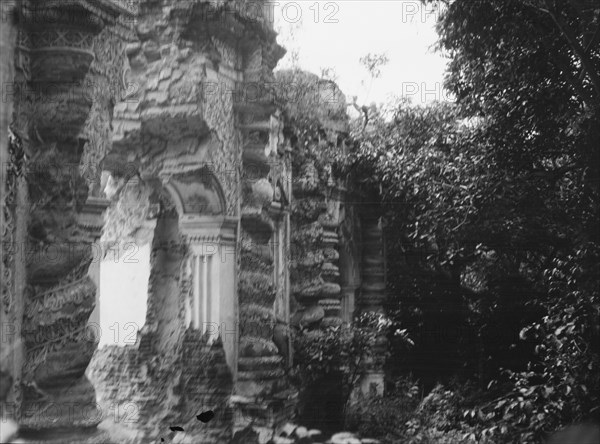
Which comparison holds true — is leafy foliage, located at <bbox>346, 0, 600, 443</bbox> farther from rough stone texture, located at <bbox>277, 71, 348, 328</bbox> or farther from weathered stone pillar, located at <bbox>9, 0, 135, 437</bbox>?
weathered stone pillar, located at <bbox>9, 0, 135, 437</bbox>

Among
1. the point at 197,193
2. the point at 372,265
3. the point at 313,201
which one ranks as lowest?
the point at 372,265

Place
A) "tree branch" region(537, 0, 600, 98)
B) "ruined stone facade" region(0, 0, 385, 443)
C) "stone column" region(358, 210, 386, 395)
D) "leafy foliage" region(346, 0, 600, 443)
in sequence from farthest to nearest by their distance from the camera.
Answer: "stone column" region(358, 210, 386, 395)
"ruined stone facade" region(0, 0, 385, 443)
"leafy foliage" region(346, 0, 600, 443)
"tree branch" region(537, 0, 600, 98)

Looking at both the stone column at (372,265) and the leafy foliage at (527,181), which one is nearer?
the leafy foliage at (527,181)

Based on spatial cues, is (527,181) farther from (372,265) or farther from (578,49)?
(372,265)

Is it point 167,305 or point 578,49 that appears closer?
point 578,49

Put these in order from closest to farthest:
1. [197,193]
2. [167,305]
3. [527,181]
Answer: [527,181] → [197,193] → [167,305]

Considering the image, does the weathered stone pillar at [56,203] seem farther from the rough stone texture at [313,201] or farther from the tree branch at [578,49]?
the rough stone texture at [313,201]

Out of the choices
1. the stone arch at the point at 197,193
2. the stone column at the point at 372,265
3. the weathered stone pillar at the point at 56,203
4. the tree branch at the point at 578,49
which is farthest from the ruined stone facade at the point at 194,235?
the stone column at the point at 372,265

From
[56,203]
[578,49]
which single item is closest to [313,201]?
[578,49]

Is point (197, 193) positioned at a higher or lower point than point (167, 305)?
higher

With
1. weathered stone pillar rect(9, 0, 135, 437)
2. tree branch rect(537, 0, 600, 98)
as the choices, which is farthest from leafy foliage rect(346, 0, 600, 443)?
weathered stone pillar rect(9, 0, 135, 437)

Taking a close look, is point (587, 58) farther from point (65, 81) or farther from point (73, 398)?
point (73, 398)

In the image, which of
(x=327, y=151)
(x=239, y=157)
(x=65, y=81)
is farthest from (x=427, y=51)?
(x=65, y=81)

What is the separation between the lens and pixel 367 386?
1107cm
